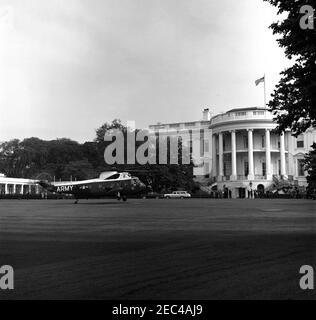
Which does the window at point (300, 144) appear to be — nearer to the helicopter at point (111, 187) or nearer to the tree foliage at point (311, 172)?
the helicopter at point (111, 187)

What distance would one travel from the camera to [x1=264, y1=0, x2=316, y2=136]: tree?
1272 centimetres

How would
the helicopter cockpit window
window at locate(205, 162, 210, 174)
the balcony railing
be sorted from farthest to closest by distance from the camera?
1. window at locate(205, 162, 210, 174)
2. the balcony railing
3. the helicopter cockpit window

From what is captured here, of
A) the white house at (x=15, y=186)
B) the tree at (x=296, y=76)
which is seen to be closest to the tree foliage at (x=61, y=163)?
the white house at (x=15, y=186)

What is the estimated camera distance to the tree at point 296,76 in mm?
12719

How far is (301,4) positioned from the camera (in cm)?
1284

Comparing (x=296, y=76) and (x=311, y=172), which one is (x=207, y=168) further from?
(x=311, y=172)

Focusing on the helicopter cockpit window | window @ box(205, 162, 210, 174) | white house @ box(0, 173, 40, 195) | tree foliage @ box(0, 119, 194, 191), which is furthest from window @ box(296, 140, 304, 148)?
the helicopter cockpit window

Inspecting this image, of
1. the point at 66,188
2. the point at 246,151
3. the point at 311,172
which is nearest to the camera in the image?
the point at 311,172

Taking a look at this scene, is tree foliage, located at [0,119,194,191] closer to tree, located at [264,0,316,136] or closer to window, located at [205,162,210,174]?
window, located at [205,162,210,174]

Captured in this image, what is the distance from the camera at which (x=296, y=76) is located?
Result: 1359 cm

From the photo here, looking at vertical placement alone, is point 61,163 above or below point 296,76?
above

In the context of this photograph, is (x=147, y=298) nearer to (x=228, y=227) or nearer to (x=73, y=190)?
(x=228, y=227)

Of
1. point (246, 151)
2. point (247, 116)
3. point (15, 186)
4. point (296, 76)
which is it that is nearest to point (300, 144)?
point (246, 151)

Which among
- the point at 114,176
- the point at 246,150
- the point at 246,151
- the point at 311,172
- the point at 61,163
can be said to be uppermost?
the point at 246,150
